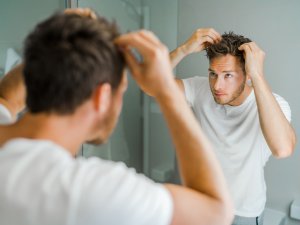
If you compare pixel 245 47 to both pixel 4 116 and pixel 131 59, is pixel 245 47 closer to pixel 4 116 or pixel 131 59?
pixel 131 59

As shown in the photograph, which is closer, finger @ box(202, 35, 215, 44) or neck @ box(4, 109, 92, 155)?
neck @ box(4, 109, 92, 155)

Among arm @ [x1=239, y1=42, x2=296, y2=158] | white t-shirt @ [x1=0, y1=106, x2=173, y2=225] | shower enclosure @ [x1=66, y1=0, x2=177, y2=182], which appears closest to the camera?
white t-shirt @ [x1=0, y1=106, x2=173, y2=225]

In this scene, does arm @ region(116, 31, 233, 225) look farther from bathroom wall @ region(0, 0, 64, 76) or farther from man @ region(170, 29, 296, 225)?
bathroom wall @ region(0, 0, 64, 76)

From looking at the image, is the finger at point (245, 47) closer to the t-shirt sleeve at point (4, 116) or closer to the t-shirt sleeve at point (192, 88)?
the t-shirt sleeve at point (192, 88)

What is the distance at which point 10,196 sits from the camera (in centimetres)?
47

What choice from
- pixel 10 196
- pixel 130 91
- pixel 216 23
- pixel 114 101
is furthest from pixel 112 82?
pixel 216 23

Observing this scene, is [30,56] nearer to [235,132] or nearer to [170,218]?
[170,218]

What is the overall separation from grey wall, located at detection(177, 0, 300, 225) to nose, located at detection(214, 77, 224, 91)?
49 centimetres

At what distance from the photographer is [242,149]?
1410 mm

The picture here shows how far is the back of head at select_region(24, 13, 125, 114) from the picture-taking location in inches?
21.4

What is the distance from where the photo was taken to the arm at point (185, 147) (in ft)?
1.74

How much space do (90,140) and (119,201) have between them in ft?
0.64

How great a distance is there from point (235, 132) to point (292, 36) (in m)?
0.70

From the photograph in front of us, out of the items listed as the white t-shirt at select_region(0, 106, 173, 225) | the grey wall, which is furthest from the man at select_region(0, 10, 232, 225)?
the grey wall
